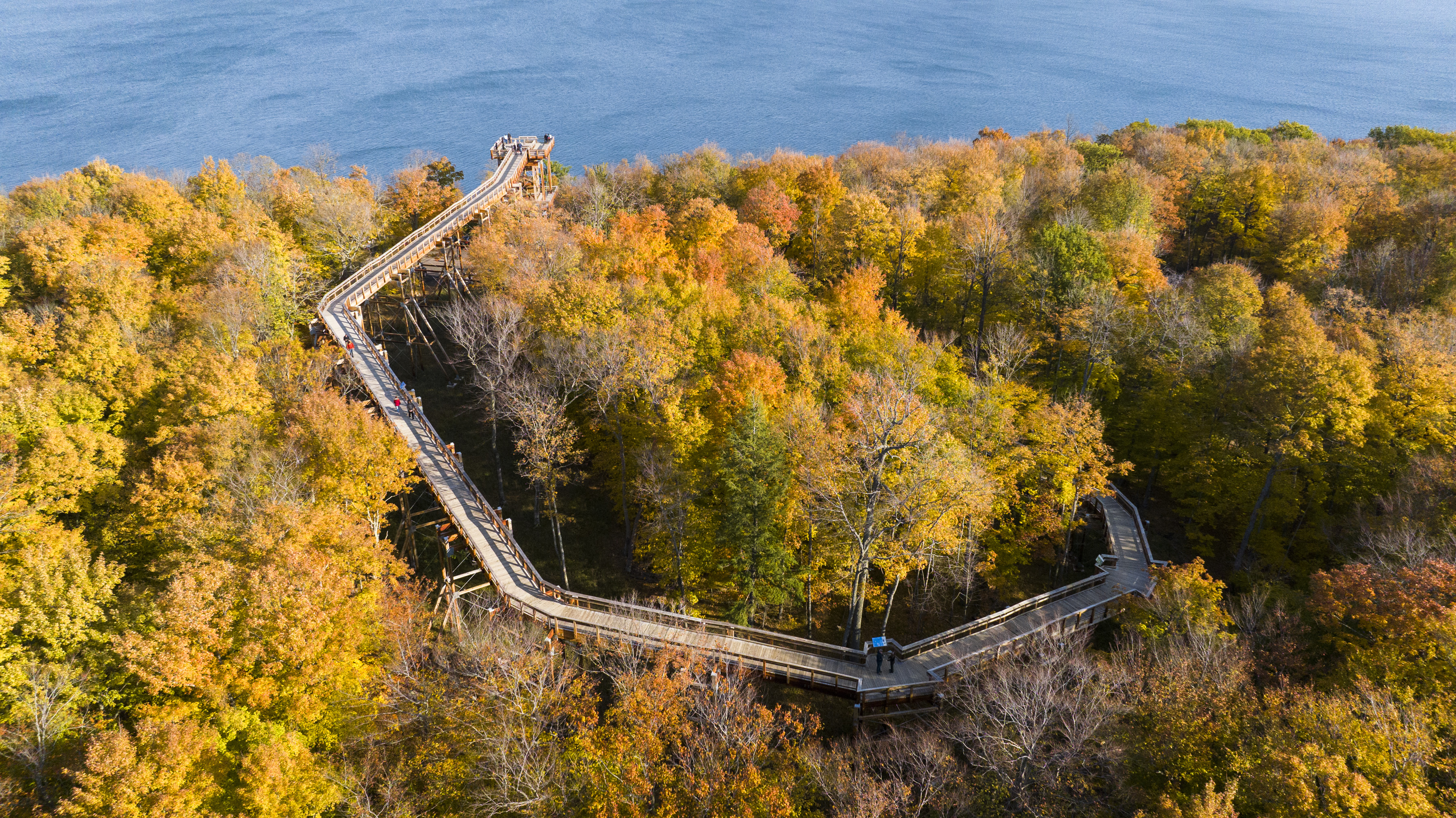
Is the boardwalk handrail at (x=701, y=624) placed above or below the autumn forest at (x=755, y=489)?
below

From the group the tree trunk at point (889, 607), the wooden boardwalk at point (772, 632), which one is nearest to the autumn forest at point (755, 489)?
the tree trunk at point (889, 607)

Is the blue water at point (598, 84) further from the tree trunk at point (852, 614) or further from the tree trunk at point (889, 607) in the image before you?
the tree trunk at point (852, 614)

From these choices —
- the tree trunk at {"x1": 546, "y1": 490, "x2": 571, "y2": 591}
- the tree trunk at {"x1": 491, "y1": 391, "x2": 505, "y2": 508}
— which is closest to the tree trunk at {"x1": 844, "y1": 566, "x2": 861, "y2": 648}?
the tree trunk at {"x1": 546, "y1": 490, "x2": 571, "y2": 591}

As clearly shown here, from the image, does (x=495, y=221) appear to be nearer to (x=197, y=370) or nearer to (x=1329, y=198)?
(x=197, y=370)

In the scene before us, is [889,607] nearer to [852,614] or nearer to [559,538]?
[852,614]

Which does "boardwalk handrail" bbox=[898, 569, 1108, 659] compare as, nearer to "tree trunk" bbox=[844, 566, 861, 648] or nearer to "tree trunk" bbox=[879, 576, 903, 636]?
"tree trunk" bbox=[879, 576, 903, 636]

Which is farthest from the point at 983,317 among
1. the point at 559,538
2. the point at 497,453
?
the point at 497,453
